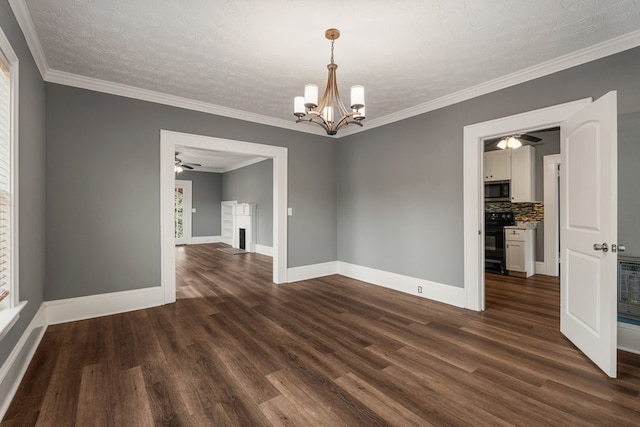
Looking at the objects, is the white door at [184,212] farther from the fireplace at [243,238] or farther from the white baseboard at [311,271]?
Result: the white baseboard at [311,271]

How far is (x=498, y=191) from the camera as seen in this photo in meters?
5.78

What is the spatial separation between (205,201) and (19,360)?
8.62 m

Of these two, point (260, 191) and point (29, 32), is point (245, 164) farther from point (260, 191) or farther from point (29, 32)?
point (29, 32)

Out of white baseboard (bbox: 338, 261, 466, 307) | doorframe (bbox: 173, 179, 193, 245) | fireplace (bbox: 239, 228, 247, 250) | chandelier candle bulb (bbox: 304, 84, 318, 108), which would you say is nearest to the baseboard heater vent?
white baseboard (bbox: 338, 261, 466, 307)

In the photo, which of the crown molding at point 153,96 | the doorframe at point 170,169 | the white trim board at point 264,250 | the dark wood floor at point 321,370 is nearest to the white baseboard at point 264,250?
the white trim board at point 264,250

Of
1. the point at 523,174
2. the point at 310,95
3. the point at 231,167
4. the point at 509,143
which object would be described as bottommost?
the point at 523,174

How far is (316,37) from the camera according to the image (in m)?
2.47

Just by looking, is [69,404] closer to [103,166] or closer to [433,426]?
[433,426]

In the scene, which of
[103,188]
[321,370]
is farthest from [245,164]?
[321,370]

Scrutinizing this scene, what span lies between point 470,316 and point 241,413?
2.69m

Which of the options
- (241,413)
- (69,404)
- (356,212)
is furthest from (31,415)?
(356,212)

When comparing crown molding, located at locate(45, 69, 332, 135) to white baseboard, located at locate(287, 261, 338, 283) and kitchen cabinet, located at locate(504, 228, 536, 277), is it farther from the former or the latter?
kitchen cabinet, located at locate(504, 228, 536, 277)

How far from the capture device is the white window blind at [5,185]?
197 centimetres

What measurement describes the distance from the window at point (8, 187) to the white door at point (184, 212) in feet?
27.0
